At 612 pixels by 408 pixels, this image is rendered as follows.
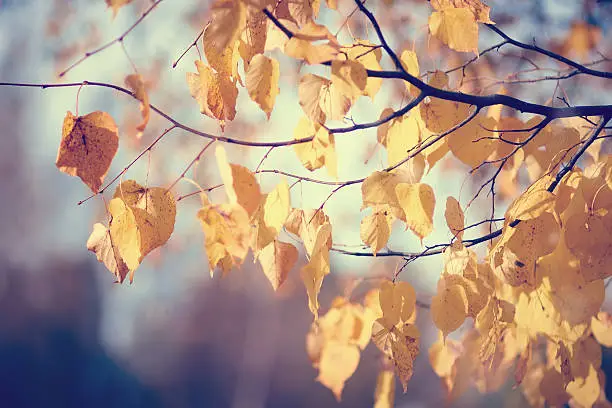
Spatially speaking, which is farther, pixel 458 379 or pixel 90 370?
pixel 90 370

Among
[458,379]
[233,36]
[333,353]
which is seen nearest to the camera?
[233,36]

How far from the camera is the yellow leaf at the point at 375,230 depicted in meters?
0.92

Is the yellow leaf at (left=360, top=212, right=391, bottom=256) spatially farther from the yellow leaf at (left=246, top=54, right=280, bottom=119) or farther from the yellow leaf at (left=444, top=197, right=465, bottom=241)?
the yellow leaf at (left=246, top=54, right=280, bottom=119)

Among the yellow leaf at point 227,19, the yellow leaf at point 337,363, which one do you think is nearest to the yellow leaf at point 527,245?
the yellow leaf at point 227,19

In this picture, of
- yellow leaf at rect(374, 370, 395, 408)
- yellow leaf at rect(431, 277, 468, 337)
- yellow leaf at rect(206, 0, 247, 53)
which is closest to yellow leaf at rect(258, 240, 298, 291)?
yellow leaf at rect(431, 277, 468, 337)

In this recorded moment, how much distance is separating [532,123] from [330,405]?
1042 cm

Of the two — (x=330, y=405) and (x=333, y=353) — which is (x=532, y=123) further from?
(x=330, y=405)

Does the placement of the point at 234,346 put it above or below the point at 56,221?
below

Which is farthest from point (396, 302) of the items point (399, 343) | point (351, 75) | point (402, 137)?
point (351, 75)

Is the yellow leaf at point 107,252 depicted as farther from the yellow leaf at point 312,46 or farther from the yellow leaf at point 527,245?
the yellow leaf at point 527,245

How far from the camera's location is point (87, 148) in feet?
2.54

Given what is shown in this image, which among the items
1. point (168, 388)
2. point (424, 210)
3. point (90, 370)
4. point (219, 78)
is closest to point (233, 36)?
point (219, 78)

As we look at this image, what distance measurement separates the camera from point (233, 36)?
A: 0.69 m

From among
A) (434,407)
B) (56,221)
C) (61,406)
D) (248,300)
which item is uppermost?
(56,221)
